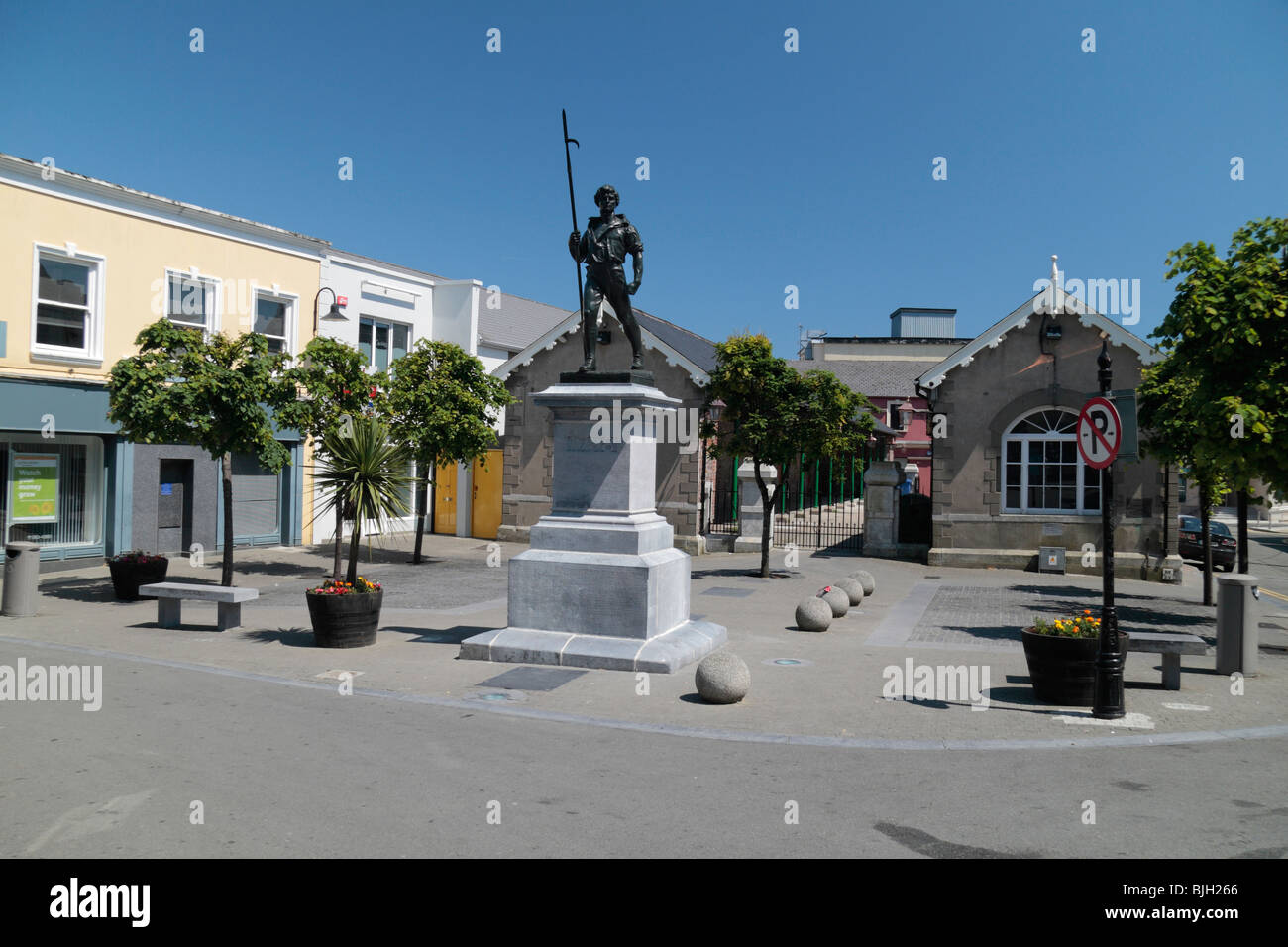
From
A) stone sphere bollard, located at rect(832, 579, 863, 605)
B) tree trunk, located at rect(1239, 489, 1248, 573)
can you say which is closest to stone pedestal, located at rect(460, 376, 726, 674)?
stone sphere bollard, located at rect(832, 579, 863, 605)

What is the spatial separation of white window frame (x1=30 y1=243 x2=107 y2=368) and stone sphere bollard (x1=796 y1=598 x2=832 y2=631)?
51.2 ft

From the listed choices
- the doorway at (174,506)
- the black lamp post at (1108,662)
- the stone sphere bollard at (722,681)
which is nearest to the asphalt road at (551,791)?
the black lamp post at (1108,662)

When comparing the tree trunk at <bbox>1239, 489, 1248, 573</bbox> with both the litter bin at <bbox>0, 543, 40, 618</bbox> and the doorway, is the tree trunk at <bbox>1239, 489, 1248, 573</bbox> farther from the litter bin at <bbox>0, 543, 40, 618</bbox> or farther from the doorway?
the doorway

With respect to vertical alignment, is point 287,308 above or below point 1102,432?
above

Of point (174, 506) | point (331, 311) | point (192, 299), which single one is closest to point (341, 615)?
point (174, 506)

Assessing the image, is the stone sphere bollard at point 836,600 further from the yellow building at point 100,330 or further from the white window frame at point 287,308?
the white window frame at point 287,308

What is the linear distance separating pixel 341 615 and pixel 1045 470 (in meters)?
18.4

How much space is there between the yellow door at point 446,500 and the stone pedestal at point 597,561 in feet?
61.3

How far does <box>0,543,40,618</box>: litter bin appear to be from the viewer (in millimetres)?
13633

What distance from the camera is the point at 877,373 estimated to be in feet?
186

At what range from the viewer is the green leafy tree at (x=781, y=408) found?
19797 millimetres

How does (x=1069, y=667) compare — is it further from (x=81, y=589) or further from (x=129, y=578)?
(x=81, y=589)
